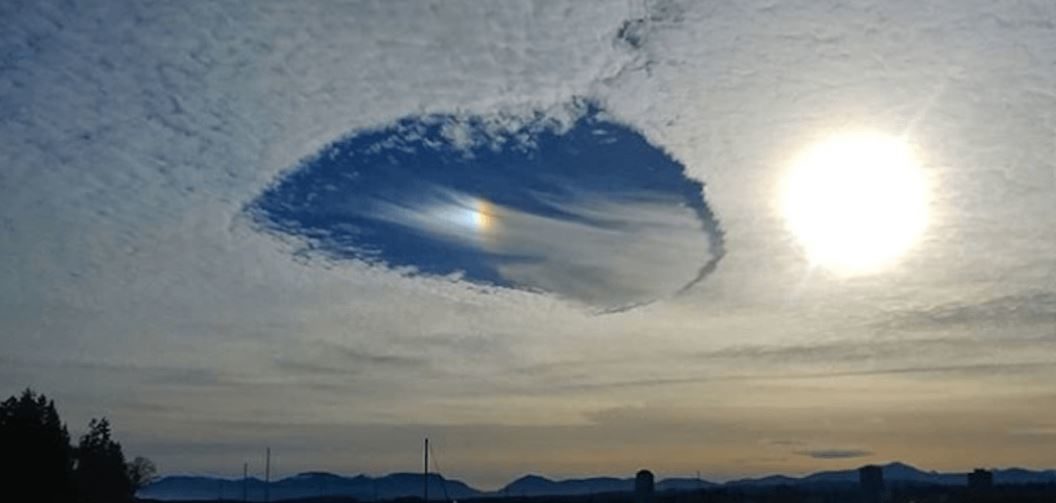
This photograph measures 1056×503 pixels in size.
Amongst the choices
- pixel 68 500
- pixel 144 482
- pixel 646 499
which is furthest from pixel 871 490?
pixel 144 482

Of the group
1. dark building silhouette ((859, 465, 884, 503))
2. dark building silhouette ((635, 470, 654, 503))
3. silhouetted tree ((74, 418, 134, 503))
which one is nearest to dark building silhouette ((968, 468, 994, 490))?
dark building silhouette ((859, 465, 884, 503))

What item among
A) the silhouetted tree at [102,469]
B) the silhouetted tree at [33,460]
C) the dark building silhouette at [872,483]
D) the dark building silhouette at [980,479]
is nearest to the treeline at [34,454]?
the silhouetted tree at [33,460]

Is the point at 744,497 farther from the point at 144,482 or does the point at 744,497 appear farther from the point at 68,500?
the point at 68,500

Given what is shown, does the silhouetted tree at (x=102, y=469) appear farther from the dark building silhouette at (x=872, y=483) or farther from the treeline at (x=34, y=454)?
the dark building silhouette at (x=872, y=483)

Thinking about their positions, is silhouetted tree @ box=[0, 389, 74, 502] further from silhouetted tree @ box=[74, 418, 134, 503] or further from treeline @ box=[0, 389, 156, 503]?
silhouetted tree @ box=[74, 418, 134, 503]

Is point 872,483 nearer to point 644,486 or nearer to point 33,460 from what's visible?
point 644,486

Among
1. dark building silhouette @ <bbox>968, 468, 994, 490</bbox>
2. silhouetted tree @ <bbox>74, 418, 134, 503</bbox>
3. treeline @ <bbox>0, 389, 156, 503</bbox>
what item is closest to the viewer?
treeline @ <bbox>0, 389, 156, 503</bbox>

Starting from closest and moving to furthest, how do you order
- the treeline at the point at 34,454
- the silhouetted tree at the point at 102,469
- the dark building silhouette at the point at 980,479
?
1. the treeline at the point at 34,454
2. the silhouetted tree at the point at 102,469
3. the dark building silhouette at the point at 980,479
